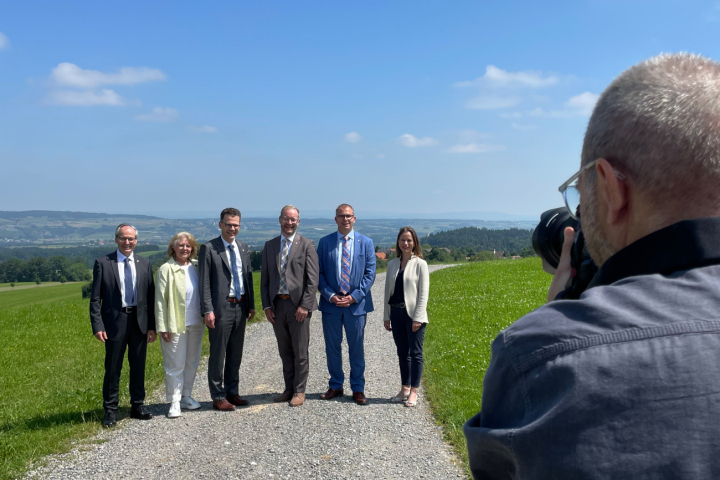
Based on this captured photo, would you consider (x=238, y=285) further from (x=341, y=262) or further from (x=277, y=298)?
(x=341, y=262)

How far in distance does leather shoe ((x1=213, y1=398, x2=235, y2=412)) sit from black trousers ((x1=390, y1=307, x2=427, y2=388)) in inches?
86.4

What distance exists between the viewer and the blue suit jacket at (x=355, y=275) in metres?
7.13

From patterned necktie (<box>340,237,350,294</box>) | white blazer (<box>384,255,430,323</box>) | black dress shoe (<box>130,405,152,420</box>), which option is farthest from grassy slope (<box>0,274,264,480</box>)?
white blazer (<box>384,255,430,323</box>)

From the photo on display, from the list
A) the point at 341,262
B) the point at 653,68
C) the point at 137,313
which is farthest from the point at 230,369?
the point at 653,68

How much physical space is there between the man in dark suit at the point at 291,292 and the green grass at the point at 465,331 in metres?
1.81

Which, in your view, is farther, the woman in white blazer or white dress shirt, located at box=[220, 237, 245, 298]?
white dress shirt, located at box=[220, 237, 245, 298]

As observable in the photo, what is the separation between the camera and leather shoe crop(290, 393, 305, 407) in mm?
6703

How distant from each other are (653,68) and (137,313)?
20.9 feet

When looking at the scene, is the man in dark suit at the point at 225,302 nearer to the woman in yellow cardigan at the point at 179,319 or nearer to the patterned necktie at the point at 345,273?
the woman in yellow cardigan at the point at 179,319

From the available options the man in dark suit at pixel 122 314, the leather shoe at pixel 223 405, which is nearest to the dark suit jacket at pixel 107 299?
the man in dark suit at pixel 122 314

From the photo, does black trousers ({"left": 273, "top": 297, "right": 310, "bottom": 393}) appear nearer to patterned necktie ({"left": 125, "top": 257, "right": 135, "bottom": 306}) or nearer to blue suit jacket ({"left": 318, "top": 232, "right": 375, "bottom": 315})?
blue suit jacket ({"left": 318, "top": 232, "right": 375, "bottom": 315})

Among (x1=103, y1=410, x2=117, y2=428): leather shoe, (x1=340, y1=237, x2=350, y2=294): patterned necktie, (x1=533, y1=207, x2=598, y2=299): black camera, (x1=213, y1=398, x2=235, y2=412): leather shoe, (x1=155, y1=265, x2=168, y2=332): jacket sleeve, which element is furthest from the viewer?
(x1=340, y1=237, x2=350, y2=294): patterned necktie

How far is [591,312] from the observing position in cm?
79

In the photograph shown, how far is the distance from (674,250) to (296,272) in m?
6.41
